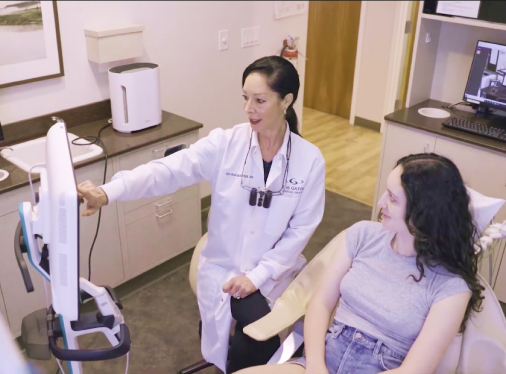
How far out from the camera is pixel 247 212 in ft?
6.13

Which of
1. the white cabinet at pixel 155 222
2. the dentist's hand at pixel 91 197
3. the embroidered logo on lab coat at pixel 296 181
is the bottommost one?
the white cabinet at pixel 155 222

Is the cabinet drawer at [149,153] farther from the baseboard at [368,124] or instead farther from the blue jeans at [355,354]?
the baseboard at [368,124]

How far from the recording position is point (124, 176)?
164 centimetres

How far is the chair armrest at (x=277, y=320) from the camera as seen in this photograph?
1557 mm

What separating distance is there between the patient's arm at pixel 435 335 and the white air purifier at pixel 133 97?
162 centimetres

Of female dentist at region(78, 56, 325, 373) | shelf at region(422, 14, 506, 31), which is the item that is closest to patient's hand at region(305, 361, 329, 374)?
female dentist at region(78, 56, 325, 373)

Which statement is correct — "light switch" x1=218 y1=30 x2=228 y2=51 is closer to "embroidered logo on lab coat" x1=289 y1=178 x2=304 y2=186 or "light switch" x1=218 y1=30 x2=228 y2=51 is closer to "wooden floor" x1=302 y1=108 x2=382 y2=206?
"wooden floor" x1=302 y1=108 x2=382 y2=206

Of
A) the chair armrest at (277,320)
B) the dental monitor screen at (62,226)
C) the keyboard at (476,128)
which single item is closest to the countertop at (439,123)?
the keyboard at (476,128)

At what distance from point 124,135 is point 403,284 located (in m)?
1.52

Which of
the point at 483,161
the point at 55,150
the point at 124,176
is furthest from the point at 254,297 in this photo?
the point at 483,161

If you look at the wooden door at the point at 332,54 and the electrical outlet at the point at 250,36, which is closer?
the electrical outlet at the point at 250,36

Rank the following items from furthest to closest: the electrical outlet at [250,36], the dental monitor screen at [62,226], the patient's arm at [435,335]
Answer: the electrical outlet at [250,36] < the patient's arm at [435,335] < the dental monitor screen at [62,226]

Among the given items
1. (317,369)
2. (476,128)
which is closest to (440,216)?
(317,369)

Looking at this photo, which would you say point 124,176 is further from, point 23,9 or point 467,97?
point 467,97
